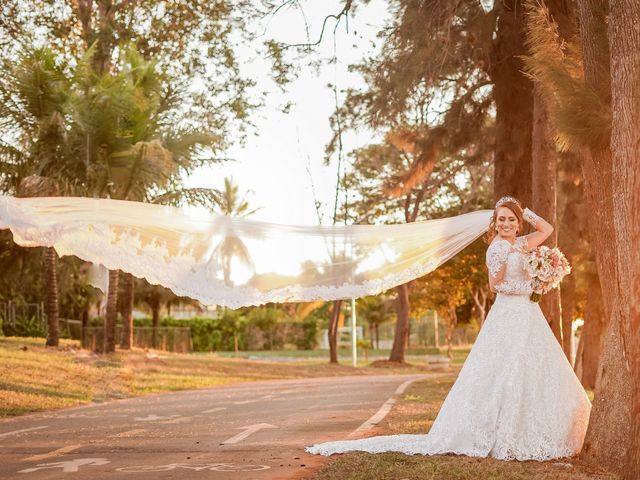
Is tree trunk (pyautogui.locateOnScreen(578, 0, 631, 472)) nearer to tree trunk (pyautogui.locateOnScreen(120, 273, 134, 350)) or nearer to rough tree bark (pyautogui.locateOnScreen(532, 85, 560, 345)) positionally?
rough tree bark (pyautogui.locateOnScreen(532, 85, 560, 345))

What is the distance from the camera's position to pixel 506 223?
10.2 metres

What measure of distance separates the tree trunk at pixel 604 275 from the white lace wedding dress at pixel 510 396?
0.38 m

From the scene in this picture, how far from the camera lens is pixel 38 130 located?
28.1 m

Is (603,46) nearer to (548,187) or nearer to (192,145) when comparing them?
(548,187)

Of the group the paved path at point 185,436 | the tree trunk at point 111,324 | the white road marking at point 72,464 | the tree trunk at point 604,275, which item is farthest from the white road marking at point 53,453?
the tree trunk at point 111,324

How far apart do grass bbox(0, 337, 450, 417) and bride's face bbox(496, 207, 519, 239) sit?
9.75 meters

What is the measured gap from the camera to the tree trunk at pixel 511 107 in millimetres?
16391

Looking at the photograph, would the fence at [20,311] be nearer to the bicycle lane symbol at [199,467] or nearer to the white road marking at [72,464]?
the white road marking at [72,464]

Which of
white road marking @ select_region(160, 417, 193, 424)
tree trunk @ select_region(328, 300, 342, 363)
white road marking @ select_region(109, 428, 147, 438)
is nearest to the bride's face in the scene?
white road marking @ select_region(109, 428, 147, 438)

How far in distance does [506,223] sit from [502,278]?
2.07ft

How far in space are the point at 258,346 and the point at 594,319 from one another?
129ft

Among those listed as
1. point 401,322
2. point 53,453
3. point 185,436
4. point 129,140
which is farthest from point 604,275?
point 401,322

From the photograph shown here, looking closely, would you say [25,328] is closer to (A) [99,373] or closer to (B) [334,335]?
(B) [334,335]

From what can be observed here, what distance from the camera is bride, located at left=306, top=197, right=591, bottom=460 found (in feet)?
30.6
